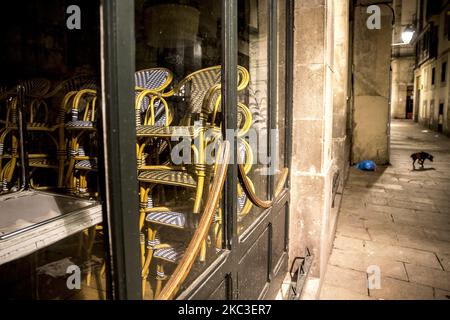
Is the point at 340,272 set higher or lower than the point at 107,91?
lower

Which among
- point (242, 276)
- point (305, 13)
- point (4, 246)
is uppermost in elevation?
point (305, 13)

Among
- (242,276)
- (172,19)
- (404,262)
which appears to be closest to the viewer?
(242,276)

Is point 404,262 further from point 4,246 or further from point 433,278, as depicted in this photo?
point 4,246

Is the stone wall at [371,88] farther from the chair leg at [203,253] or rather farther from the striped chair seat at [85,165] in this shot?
the striped chair seat at [85,165]

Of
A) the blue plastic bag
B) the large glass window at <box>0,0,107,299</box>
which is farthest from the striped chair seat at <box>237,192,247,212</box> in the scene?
the blue plastic bag

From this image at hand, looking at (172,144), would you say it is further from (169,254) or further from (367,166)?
(367,166)

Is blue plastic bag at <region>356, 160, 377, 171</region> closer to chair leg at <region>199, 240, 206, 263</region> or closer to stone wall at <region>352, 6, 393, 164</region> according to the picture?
stone wall at <region>352, 6, 393, 164</region>

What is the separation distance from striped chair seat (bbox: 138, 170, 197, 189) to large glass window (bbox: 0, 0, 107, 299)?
403 millimetres

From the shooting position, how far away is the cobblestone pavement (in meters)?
3.54

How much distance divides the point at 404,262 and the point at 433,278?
395mm

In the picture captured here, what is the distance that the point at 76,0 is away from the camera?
195 inches

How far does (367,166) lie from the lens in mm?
9688

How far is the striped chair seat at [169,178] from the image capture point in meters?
2.35

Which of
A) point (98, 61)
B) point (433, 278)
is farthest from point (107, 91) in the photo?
point (433, 278)
